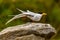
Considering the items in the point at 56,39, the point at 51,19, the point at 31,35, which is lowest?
the point at 31,35

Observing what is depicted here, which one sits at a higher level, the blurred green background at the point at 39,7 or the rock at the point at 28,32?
the blurred green background at the point at 39,7

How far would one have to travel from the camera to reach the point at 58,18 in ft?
12.7

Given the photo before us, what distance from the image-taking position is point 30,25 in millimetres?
2330

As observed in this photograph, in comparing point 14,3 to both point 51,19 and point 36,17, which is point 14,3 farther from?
point 36,17

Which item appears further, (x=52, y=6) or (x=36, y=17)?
(x=52, y=6)

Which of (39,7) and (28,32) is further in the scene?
(39,7)

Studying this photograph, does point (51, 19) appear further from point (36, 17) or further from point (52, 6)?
point (36, 17)

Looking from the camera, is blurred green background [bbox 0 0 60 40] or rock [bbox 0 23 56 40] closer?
rock [bbox 0 23 56 40]

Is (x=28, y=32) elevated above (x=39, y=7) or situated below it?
below

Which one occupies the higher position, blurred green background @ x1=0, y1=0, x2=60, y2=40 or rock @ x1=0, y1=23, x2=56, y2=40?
Answer: blurred green background @ x1=0, y1=0, x2=60, y2=40

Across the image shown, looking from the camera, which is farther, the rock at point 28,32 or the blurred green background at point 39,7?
the blurred green background at point 39,7

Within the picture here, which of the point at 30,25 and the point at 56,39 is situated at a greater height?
the point at 56,39

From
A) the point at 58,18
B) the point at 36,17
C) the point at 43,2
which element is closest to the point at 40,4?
the point at 43,2

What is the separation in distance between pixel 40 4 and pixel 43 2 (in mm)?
66
